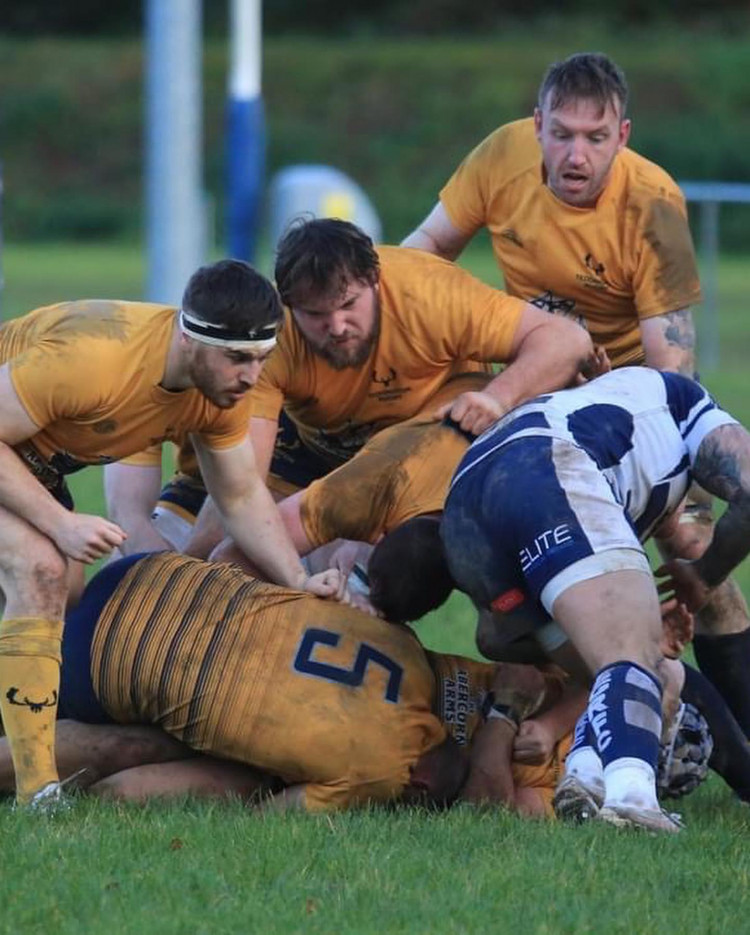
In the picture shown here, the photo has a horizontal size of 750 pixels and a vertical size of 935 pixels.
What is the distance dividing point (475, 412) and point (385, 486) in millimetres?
366

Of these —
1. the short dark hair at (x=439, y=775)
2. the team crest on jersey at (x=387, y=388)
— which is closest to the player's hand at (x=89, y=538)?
the short dark hair at (x=439, y=775)

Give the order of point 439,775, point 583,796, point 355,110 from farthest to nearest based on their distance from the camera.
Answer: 1. point 355,110
2. point 439,775
3. point 583,796

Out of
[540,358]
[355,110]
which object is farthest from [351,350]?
[355,110]

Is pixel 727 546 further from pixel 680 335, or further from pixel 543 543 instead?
pixel 680 335

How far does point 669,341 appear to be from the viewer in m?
6.77

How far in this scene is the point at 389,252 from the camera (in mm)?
6641

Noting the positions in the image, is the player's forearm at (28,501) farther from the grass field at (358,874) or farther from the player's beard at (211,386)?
the grass field at (358,874)

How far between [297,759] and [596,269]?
7.70 ft

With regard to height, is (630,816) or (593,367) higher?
(593,367)

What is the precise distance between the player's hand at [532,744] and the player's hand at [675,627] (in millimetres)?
404

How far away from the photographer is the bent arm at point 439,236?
7.36 meters

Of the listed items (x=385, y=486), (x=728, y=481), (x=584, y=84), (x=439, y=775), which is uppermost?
(x=584, y=84)

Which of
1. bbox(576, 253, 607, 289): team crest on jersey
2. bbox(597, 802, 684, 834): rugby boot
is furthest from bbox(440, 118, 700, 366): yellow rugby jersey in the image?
bbox(597, 802, 684, 834): rugby boot

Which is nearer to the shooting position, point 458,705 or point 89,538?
point 89,538
